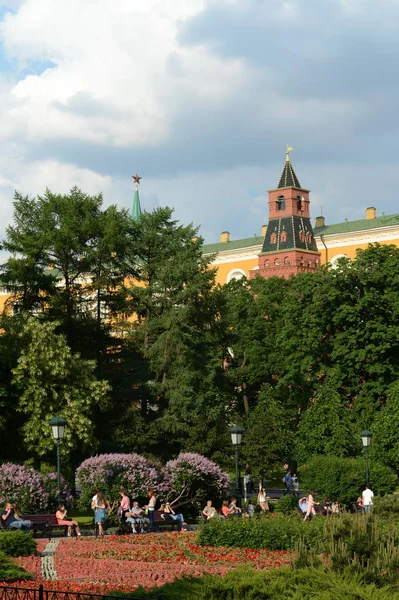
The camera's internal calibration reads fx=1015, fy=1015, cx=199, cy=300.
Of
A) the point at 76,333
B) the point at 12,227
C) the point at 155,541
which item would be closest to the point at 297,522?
the point at 155,541

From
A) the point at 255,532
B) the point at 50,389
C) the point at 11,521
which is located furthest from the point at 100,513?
the point at 50,389

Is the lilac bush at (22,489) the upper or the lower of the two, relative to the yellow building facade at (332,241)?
lower

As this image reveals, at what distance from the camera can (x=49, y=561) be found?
1928 cm

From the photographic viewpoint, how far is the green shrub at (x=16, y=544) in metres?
19.4

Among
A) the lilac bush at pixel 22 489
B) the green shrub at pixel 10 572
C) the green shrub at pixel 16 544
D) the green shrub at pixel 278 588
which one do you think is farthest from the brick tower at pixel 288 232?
the green shrub at pixel 278 588

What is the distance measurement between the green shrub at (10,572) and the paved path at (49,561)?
5.85 feet

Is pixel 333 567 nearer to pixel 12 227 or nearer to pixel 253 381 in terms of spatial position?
pixel 12 227

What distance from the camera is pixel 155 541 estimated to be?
23625mm

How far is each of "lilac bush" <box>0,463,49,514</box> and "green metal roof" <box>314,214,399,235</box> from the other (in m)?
62.6

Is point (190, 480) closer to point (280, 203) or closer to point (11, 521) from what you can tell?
point (11, 521)

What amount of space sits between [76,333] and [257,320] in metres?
17.6

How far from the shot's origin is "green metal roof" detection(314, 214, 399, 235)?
88.0m

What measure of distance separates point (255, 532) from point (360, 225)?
7094 cm

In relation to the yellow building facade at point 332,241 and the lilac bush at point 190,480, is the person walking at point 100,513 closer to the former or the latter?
the lilac bush at point 190,480
